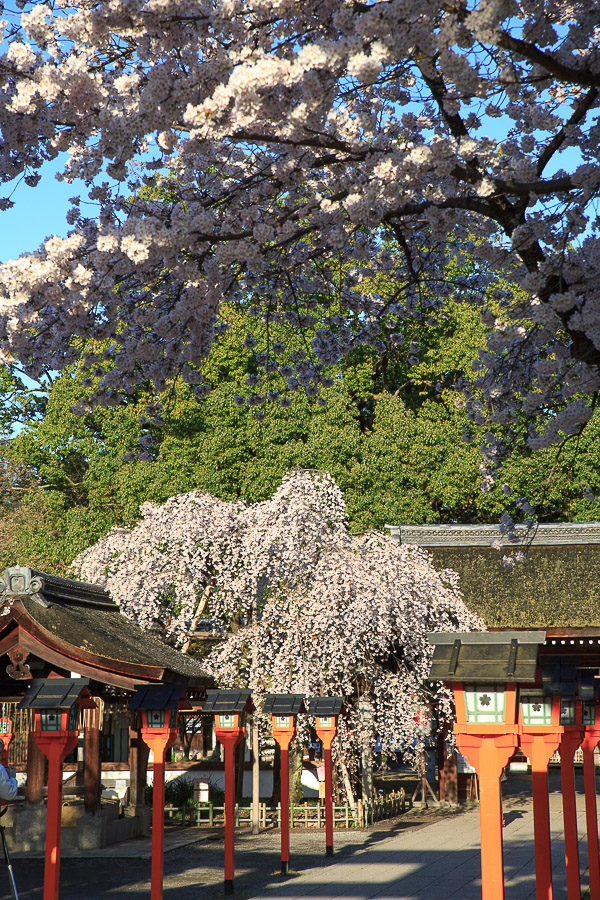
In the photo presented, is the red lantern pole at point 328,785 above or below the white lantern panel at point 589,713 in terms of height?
below

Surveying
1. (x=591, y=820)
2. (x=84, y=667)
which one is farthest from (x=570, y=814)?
(x=84, y=667)

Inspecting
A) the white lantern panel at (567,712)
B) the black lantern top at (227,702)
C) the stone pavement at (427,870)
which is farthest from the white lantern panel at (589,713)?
the black lantern top at (227,702)

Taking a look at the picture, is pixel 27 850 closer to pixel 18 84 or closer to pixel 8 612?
pixel 8 612

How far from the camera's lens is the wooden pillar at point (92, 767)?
50.6 feet

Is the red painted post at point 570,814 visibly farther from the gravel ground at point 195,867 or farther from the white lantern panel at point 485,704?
the gravel ground at point 195,867

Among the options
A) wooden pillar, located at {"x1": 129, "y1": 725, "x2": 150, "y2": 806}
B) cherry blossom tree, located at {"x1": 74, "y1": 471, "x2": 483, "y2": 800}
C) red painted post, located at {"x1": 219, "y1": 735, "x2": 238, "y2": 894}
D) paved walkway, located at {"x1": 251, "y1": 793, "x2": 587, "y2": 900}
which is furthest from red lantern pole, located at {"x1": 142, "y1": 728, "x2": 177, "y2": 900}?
cherry blossom tree, located at {"x1": 74, "y1": 471, "x2": 483, "y2": 800}

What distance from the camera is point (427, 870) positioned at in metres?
12.7

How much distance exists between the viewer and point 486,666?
18.8 feet

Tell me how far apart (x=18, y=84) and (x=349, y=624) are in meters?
12.8

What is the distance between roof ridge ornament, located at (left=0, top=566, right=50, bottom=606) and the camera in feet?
44.0

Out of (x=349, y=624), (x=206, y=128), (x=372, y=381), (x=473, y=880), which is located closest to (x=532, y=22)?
(x=206, y=128)

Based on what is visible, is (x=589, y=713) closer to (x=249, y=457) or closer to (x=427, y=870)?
(x=427, y=870)

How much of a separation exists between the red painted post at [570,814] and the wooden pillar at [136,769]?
1002 cm

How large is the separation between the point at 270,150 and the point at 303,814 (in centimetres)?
1447
